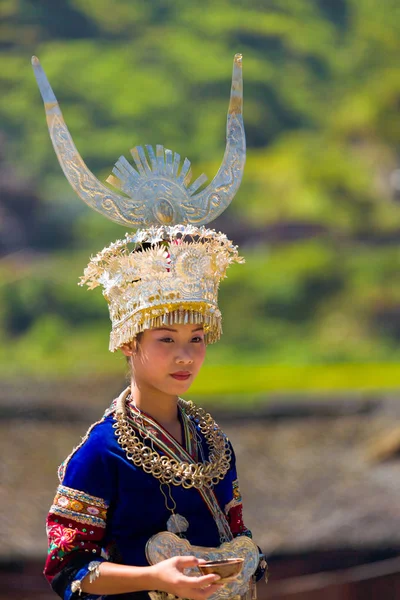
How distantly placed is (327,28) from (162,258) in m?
10.0

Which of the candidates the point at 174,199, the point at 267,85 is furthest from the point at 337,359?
the point at 174,199

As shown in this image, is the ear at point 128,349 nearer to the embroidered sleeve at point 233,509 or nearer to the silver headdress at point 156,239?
the silver headdress at point 156,239

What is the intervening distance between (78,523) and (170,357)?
1.42 ft

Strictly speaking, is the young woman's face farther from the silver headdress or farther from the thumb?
the thumb

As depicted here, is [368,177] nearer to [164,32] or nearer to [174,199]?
[164,32]

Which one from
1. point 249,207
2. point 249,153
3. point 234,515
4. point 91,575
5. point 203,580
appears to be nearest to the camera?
point 203,580

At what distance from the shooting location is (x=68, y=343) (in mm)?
10148

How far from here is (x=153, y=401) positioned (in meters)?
2.56

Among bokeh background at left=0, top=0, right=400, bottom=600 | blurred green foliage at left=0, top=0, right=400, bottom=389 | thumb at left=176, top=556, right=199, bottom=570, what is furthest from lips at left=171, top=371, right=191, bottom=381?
blurred green foliage at left=0, top=0, right=400, bottom=389

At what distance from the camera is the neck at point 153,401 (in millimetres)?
2555

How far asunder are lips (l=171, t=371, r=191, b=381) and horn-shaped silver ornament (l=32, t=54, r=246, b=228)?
15.8 inches

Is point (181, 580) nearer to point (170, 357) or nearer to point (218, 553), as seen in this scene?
point (218, 553)

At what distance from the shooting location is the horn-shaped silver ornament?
8.62ft

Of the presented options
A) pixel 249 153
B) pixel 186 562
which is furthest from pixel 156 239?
pixel 249 153
